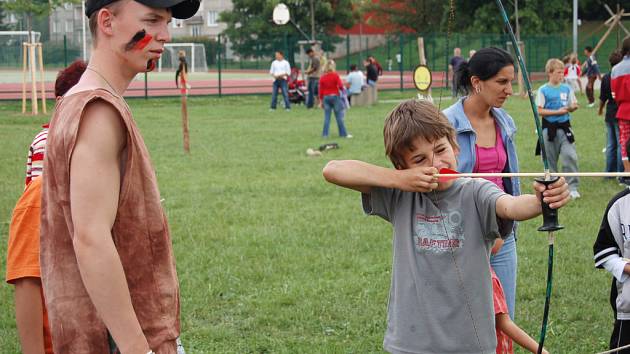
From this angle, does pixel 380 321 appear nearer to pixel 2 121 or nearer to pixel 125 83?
pixel 125 83

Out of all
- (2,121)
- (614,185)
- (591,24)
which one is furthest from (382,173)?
(591,24)

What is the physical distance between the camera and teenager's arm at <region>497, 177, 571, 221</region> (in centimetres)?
265

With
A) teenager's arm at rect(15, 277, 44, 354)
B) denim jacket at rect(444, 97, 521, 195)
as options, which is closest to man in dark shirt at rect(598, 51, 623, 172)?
denim jacket at rect(444, 97, 521, 195)

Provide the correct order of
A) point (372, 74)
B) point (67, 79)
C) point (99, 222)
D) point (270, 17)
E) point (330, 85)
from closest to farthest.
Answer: point (99, 222), point (67, 79), point (330, 85), point (372, 74), point (270, 17)

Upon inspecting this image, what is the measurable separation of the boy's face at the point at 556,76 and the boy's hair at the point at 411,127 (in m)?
7.24

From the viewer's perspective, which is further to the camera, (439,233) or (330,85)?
(330,85)

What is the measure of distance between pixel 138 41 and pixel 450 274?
1.46 metres

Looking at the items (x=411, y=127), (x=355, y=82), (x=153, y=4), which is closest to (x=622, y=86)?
(x=411, y=127)

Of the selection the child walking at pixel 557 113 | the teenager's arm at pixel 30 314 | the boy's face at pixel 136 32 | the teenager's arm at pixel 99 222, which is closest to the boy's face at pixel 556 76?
the child walking at pixel 557 113

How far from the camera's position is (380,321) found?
591 cm

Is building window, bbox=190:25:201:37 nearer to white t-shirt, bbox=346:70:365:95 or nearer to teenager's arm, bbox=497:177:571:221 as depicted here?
white t-shirt, bbox=346:70:365:95

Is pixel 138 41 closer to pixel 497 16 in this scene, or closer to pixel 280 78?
pixel 280 78

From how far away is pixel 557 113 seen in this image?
1012 cm

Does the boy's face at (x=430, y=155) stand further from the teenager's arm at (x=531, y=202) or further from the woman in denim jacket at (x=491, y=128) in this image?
the woman in denim jacket at (x=491, y=128)
